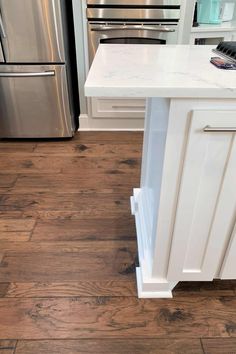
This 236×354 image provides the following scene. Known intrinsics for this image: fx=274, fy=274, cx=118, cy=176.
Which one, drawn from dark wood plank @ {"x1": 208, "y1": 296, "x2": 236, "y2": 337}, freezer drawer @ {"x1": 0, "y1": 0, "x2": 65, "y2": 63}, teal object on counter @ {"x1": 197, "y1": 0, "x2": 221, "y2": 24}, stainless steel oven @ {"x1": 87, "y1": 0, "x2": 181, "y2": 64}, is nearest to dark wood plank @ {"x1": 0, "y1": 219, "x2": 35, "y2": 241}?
dark wood plank @ {"x1": 208, "y1": 296, "x2": 236, "y2": 337}

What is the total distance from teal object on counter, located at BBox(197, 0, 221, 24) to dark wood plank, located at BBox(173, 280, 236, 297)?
214 centimetres

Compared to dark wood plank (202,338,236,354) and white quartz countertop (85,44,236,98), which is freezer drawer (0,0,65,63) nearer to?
white quartz countertop (85,44,236,98)

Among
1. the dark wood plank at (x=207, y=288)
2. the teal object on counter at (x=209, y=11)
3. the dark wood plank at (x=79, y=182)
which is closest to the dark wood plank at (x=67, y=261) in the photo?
the dark wood plank at (x=207, y=288)

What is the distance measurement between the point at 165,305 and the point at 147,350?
7.8 inches

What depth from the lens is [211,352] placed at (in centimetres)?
101

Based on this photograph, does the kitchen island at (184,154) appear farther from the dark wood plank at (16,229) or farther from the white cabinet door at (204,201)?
the dark wood plank at (16,229)

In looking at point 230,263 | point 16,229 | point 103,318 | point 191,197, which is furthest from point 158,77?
point 16,229

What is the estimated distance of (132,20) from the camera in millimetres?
2160

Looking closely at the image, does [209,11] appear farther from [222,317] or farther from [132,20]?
[222,317]

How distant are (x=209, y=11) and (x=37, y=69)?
1.52 meters

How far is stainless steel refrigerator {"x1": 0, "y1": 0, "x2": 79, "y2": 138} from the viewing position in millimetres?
1950

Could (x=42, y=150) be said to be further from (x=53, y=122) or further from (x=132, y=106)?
(x=132, y=106)

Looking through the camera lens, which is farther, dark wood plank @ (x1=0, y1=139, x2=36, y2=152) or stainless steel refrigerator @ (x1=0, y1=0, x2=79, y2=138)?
dark wood plank @ (x1=0, y1=139, x2=36, y2=152)

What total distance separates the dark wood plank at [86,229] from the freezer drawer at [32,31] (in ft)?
4.25
